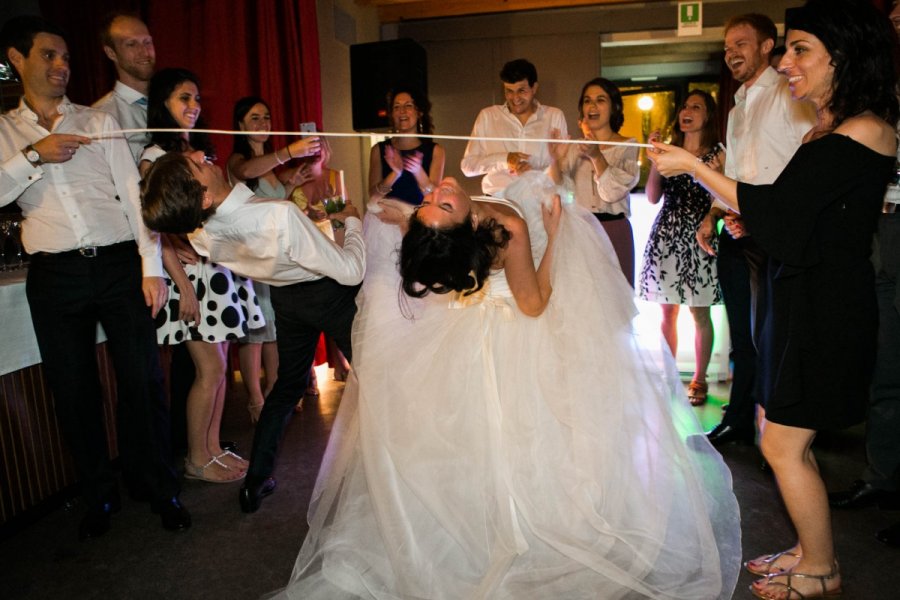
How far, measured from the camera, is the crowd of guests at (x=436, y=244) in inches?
72.1

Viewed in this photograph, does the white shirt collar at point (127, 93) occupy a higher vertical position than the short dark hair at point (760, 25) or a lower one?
lower

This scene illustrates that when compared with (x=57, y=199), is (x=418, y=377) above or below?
below

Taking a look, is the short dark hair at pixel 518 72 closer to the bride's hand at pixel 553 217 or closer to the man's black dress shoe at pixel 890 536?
the bride's hand at pixel 553 217

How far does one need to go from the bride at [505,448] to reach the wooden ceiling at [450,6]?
187 inches

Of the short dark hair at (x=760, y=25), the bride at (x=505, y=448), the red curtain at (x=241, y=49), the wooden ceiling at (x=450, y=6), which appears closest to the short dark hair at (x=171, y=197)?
the bride at (x=505, y=448)

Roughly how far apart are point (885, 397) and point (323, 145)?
118 inches

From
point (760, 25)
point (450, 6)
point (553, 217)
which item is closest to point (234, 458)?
point (553, 217)

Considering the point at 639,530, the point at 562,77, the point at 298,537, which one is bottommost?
the point at 298,537

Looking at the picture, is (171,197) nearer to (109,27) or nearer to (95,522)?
(109,27)

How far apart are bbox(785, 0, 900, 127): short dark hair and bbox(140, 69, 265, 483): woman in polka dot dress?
229 cm

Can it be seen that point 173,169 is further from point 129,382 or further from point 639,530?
point 639,530

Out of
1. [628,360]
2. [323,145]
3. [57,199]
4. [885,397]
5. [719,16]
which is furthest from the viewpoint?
[719,16]

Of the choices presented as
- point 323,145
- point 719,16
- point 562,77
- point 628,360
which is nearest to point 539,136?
point 323,145

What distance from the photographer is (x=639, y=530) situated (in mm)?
2066
